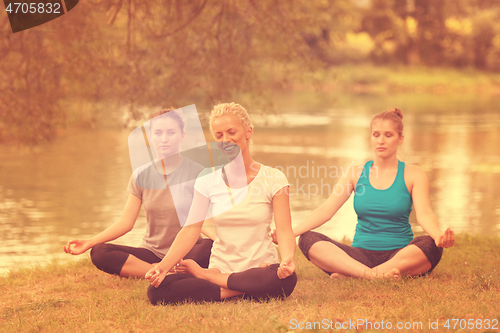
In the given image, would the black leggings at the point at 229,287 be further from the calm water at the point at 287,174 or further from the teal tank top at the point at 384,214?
the calm water at the point at 287,174

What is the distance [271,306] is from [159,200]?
1.34 m

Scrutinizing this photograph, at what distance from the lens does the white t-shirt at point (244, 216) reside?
13.0 feet

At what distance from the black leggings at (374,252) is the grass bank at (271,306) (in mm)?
198

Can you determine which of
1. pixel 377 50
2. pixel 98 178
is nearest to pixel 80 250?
pixel 98 178

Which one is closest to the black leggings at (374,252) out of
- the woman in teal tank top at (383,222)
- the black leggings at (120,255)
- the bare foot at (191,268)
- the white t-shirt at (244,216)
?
the woman in teal tank top at (383,222)

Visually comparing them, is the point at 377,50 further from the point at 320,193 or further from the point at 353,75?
the point at 320,193

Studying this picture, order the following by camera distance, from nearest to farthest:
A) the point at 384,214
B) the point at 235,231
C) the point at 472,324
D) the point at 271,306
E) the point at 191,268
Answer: the point at 472,324, the point at 271,306, the point at 235,231, the point at 191,268, the point at 384,214

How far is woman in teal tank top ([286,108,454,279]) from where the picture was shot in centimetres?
448

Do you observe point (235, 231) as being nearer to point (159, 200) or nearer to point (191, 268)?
point (191, 268)

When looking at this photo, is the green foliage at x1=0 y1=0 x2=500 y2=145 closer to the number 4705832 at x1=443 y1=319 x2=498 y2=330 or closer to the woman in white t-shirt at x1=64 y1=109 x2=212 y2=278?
the woman in white t-shirt at x1=64 y1=109 x2=212 y2=278

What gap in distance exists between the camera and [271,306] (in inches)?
153

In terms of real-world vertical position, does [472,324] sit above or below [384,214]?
below

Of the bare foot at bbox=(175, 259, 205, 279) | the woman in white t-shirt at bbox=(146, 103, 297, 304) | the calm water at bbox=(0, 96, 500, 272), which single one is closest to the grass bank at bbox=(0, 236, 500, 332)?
the woman in white t-shirt at bbox=(146, 103, 297, 304)

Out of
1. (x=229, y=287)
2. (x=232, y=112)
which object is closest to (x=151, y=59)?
(x=232, y=112)
